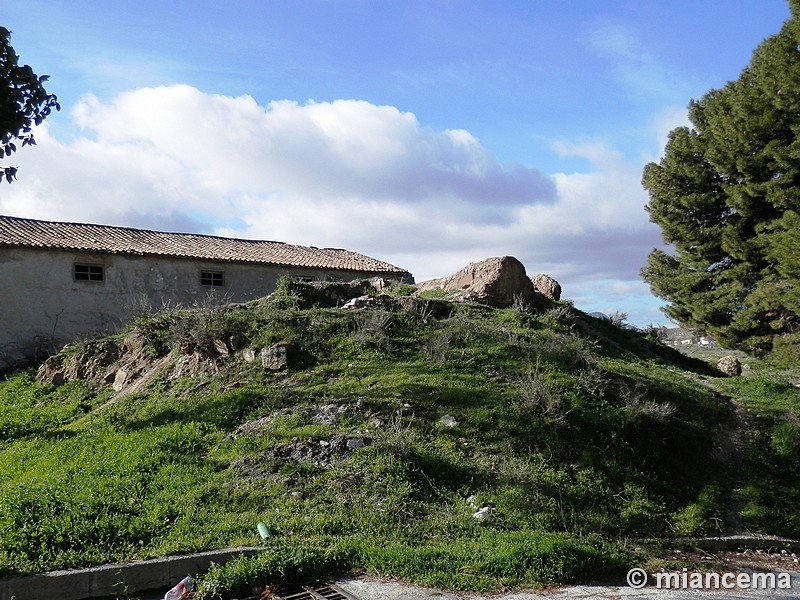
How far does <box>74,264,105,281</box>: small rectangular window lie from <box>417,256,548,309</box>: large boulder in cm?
1008

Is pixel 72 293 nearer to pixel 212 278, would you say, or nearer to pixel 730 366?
pixel 212 278

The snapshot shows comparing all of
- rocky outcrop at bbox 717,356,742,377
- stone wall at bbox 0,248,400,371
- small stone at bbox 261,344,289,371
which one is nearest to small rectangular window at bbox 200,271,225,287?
stone wall at bbox 0,248,400,371

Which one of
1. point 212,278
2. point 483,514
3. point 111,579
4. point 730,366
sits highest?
point 212,278

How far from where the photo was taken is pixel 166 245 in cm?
2123

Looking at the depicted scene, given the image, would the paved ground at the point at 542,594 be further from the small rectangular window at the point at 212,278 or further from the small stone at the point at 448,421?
the small rectangular window at the point at 212,278

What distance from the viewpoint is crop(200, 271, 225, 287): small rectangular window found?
2100 centimetres

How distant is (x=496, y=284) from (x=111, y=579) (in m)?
12.6

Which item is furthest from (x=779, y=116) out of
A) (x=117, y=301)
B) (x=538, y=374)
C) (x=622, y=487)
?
(x=117, y=301)

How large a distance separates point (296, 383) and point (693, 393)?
762 centimetres

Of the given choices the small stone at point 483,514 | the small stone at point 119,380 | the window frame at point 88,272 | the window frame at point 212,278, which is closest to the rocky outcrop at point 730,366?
the small stone at point 483,514

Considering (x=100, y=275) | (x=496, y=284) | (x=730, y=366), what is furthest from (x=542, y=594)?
(x=100, y=275)

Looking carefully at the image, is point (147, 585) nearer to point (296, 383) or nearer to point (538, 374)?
point (296, 383)

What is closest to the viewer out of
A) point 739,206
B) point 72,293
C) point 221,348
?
point 221,348

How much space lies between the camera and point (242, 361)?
11117 millimetres
